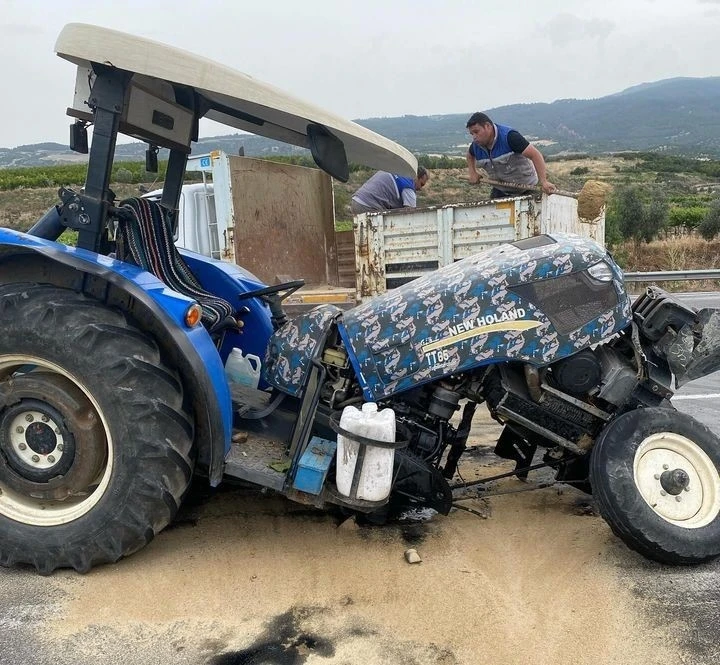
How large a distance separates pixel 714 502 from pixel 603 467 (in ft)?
1.62

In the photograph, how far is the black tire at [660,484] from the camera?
2.76 metres

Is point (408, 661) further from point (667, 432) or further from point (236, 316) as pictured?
point (236, 316)

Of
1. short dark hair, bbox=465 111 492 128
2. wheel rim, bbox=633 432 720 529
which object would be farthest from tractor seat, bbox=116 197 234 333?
short dark hair, bbox=465 111 492 128

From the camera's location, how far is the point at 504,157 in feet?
22.2

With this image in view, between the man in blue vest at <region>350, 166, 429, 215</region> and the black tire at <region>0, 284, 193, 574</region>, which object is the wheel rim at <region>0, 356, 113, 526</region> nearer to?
the black tire at <region>0, 284, 193, 574</region>

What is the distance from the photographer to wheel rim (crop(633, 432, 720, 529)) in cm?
285

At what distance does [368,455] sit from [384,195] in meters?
5.51

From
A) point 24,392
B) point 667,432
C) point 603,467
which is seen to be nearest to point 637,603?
point 603,467

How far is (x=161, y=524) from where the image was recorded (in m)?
2.82

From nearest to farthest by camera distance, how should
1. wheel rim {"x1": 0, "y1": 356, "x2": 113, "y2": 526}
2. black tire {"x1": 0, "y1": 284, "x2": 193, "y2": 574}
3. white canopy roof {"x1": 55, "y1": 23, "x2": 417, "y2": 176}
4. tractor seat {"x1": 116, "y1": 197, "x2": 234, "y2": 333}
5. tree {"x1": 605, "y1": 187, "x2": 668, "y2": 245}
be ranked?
white canopy roof {"x1": 55, "y1": 23, "x2": 417, "y2": 176} < black tire {"x1": 0, "y1": 284, "x2": 193, "y2": 574} < wheel rim {"x1": 0, "y1": 356, "x2": 113, "y2": 526} < tractor seat {"x1": 116, "y1": 197, "x2": 234, "y2": 333} < tree {"x1": 605, "y1": 187, "x2": 668, "y2": 245}

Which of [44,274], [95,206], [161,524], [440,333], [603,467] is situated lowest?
[161,524]

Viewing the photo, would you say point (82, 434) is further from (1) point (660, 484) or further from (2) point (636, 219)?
(2) point (636, 219)

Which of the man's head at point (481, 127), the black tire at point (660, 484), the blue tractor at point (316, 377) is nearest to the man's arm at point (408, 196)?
the man's head at point (481, 127)

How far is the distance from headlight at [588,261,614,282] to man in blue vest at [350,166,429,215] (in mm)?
5128
